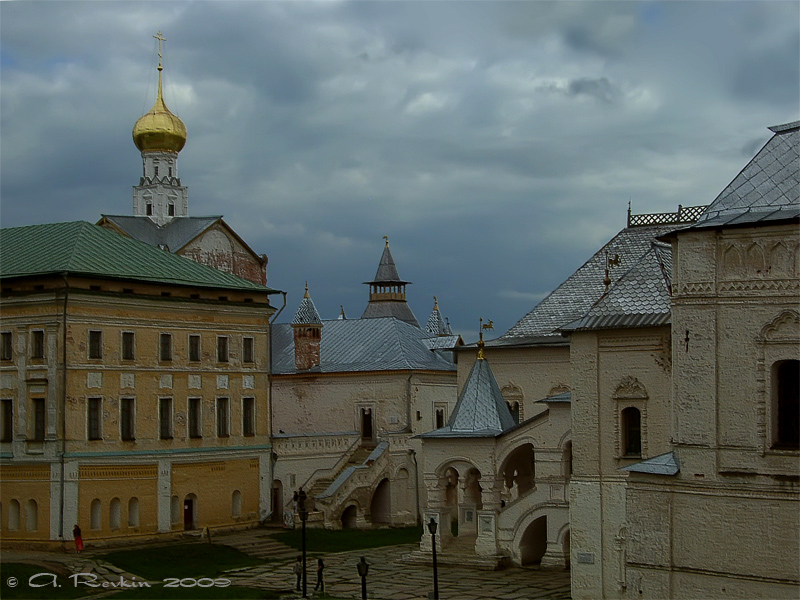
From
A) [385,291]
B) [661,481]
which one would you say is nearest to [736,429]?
[661,481]

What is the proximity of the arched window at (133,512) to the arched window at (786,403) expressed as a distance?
2253cm

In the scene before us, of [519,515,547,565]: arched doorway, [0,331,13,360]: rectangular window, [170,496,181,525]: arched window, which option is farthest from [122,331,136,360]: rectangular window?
[519,515,547,565]: arched doorway

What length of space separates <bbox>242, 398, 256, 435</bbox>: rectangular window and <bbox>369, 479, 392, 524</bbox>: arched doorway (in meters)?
6.51

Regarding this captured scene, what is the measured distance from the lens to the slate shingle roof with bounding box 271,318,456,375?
51.4m

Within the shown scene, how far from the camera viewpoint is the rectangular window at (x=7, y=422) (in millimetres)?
37406

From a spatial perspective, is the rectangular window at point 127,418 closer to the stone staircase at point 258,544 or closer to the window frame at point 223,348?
the window frame at point 223,348

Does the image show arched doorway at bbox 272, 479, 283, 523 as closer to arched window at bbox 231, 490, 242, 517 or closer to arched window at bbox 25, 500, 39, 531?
arched window at bbox 231, 490, 242, 517

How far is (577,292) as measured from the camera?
41.2 metres

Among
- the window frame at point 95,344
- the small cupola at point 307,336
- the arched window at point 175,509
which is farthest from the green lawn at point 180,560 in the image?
the small cupola at point 307,336

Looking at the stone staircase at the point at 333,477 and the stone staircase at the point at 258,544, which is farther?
the stone staircase at the point at 333,477

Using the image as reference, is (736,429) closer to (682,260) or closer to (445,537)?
(682,260)

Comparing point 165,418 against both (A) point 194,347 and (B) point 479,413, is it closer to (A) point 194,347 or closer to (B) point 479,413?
(A) point 194,347

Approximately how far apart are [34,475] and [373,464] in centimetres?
1411

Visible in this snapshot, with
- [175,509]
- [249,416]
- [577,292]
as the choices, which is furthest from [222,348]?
[577,292]
